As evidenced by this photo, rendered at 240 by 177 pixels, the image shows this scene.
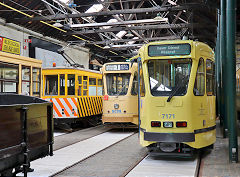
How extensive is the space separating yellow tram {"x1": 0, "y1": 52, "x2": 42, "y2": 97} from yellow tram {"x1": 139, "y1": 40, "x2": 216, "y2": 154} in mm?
3784

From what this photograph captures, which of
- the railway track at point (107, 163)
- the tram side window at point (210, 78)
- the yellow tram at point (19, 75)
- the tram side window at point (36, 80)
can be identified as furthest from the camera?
the tram side window at point (36, 80)

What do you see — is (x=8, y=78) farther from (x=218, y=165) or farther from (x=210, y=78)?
(x=218, y=165)

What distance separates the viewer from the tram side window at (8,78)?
9.33 meters

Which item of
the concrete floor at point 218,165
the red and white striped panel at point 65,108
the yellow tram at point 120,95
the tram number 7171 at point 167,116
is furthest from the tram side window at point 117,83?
the tram number 7171 at point 167,116

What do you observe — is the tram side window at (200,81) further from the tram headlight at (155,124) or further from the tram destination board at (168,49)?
the tram headlight at (155,124)

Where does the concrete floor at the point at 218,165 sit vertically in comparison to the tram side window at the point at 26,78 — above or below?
below

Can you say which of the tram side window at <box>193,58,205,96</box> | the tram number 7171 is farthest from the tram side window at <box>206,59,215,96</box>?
the tram number 7171

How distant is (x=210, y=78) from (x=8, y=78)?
5.52 meters

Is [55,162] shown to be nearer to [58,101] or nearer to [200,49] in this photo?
[200,49]

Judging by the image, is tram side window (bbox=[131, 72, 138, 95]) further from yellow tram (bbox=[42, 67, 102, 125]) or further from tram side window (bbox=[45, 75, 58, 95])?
tram side window (bbox=[45, 75, 58, 95])

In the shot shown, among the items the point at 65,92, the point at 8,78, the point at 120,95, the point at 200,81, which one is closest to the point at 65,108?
the point at 65,92

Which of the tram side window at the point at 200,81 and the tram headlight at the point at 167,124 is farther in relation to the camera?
the tram side window at the point at 200,81

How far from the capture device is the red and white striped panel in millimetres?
13398

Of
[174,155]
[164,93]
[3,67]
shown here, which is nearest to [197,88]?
[164,93]
